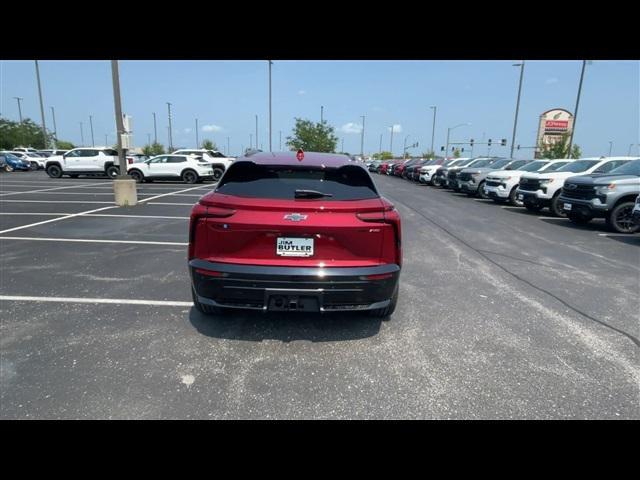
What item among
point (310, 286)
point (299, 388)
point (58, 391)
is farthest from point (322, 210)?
point (58, 391)

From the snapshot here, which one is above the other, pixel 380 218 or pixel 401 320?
pixel 380 218

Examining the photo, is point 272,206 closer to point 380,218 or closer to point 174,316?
point 380,218

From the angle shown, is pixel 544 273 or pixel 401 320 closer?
pixel 401 320

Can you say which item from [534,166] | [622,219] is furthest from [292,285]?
[534,166]

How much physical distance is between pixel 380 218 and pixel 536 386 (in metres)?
1.73

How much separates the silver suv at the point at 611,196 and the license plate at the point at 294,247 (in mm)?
9069

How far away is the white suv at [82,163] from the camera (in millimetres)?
23703

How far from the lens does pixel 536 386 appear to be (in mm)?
2713

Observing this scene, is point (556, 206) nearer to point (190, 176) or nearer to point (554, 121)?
point (190, 176)

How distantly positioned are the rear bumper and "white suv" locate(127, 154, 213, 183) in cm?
2017

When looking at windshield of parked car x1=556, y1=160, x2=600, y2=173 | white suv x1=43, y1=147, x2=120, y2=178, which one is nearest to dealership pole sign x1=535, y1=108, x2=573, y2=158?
windshield of parked car x1=556, y1=160, x2=600, y2=173

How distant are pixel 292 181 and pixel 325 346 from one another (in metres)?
1.52

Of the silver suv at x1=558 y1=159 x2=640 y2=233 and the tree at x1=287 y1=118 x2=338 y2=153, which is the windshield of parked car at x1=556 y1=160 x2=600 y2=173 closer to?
the silver suv at x1=558 y1=159 x2=640 y2=233
